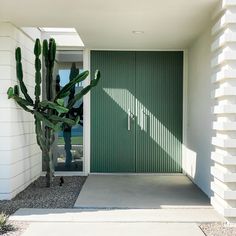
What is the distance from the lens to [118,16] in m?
5.31

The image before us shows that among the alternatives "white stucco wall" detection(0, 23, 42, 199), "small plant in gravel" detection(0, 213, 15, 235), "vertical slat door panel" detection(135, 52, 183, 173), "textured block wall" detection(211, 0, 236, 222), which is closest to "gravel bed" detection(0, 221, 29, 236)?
"small plant in gravel" detection(0, 213, 15, 235)

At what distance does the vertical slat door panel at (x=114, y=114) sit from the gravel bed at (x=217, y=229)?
3814 mm

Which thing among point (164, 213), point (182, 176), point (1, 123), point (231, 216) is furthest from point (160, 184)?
point (1, 123)

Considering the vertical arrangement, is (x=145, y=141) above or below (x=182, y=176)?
above

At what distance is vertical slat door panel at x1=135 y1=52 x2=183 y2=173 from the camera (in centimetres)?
809

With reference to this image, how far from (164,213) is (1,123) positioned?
274 centimetres

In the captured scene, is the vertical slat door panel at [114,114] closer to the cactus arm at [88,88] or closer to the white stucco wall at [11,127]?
the cactus arm at [88,88]

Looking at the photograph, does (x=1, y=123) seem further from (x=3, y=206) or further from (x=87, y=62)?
(x=87, y=62)

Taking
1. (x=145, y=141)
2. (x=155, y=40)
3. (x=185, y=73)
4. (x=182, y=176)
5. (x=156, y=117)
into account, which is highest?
(x=155, y=40)

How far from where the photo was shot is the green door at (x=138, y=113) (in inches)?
318

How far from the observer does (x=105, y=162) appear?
318 inches

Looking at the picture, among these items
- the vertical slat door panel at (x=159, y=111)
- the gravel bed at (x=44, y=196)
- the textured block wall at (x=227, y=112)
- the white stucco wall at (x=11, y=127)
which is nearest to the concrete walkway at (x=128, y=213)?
the gravel bed at (x=44, y=196)

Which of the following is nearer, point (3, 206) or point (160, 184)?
point (3, 206)

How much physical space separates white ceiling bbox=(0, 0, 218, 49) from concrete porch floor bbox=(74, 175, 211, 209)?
8.80 ft
